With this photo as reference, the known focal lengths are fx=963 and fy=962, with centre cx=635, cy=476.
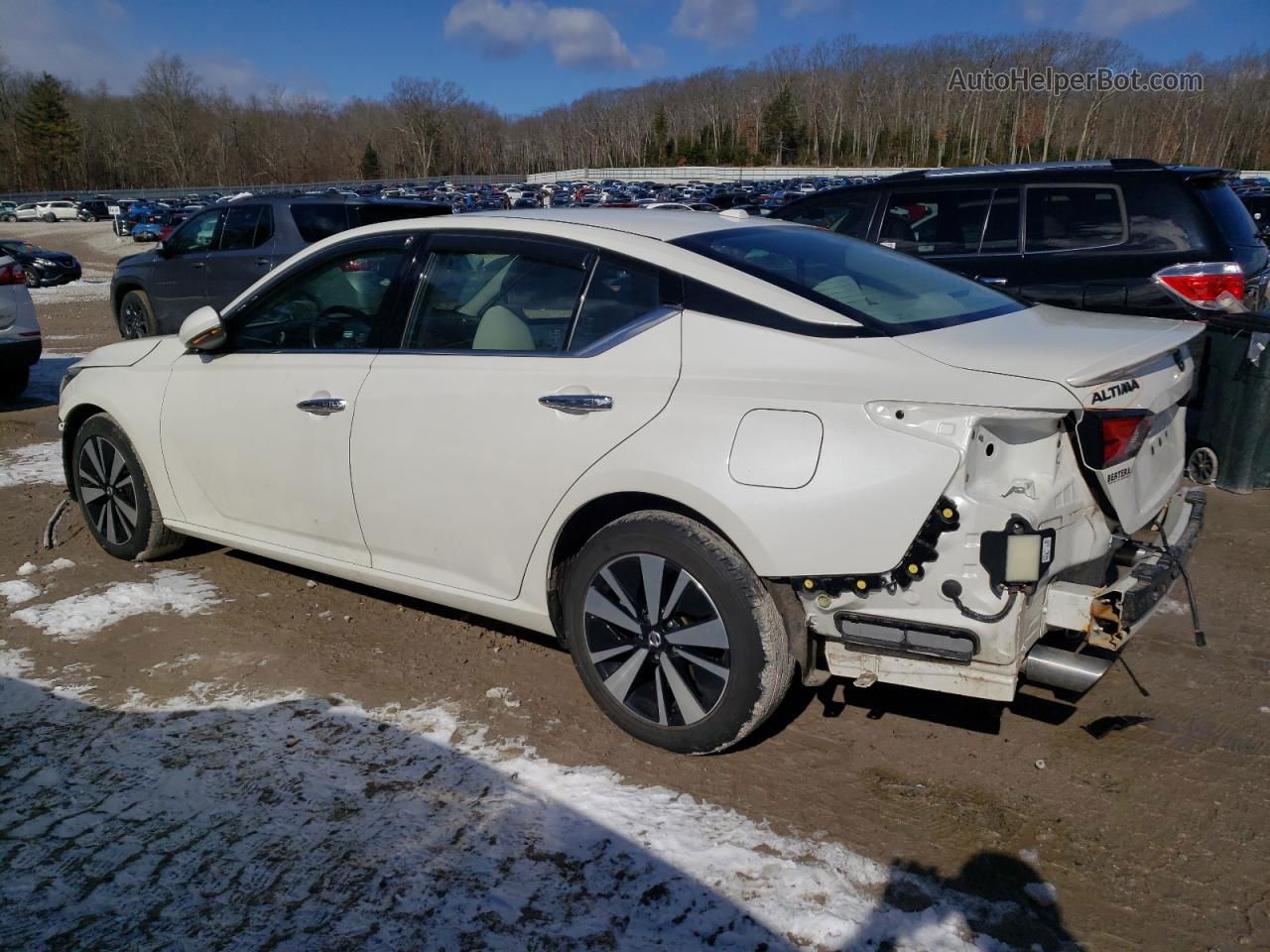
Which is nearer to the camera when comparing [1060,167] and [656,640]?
[656,640]

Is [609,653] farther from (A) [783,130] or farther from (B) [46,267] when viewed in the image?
(A) [783,130]

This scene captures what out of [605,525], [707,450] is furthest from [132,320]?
[707,450]

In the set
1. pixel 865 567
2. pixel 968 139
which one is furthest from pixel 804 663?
pixel 968 139

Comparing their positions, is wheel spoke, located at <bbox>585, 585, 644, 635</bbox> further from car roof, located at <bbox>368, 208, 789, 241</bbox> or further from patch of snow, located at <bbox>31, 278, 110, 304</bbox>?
patch of snow, located at <bbox>31, 278, 110, 304</bbox>

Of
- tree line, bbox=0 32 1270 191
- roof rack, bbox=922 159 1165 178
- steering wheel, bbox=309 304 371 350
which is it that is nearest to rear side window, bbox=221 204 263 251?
roof rack, bbox=922 159 1165 178

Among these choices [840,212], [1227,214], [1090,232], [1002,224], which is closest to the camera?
[1227,214]

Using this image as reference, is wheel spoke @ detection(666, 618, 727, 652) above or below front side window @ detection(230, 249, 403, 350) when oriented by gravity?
below

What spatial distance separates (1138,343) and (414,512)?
2.49 meters

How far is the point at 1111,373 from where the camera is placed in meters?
2.67

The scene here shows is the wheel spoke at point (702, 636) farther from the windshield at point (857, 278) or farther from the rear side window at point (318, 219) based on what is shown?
the rear side window at point (318, 219)

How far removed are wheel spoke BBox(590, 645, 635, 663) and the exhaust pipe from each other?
120 centimetres

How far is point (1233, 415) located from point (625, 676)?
4669 millimetres

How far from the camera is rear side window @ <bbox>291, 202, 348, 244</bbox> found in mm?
10484

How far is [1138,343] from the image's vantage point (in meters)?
2.92
